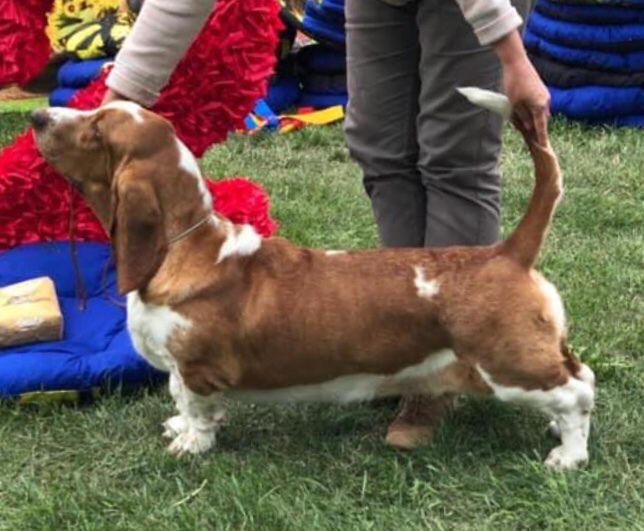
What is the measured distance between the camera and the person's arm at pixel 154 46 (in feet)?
9.12

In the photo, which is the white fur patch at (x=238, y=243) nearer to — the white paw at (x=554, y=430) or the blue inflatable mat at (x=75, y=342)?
the blue inflatable mat at (x=75, y=342)

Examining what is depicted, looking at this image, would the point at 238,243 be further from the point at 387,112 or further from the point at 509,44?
the point at 509,44

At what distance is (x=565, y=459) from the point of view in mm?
2754

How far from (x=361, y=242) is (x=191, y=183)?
1.94 meters

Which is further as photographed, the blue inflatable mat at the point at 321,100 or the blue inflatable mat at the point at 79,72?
the blue inflatable mat at the point at 321,100

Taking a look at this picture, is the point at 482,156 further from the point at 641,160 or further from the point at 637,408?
the point at 641,160

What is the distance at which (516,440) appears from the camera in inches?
115

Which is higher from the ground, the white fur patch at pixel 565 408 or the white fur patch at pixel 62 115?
the white fur patch at pixel 62 115

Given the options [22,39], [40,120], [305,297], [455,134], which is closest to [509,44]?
[455,134]

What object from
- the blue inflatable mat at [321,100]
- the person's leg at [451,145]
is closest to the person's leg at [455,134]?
the person's leg at [451,145]

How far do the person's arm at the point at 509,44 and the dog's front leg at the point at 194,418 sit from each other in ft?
3.34

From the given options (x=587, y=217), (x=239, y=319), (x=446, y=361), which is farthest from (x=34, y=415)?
(x=587, y=217)

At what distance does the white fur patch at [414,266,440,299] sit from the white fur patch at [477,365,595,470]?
0.68 ft

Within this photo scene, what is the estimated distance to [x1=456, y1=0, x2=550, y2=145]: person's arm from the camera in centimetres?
247
